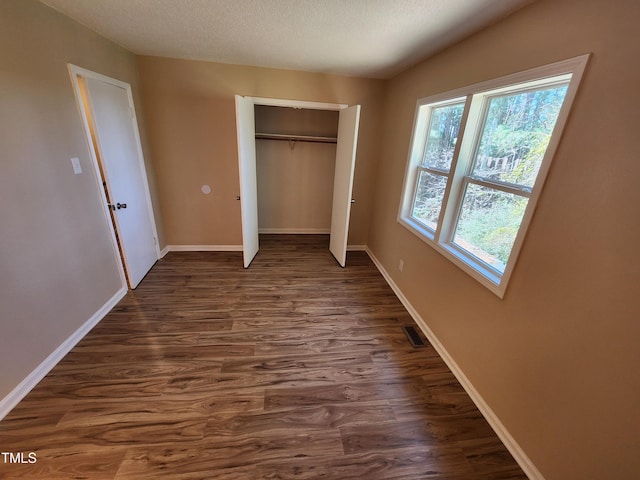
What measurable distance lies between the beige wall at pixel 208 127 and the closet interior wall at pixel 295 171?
73 cm

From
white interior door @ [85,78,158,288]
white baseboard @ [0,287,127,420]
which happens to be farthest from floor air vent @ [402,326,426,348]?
white interior door @ [85,78,158,288]

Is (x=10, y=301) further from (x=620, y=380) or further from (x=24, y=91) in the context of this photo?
(x=620, y=380)

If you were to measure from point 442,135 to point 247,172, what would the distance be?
6.97 ft

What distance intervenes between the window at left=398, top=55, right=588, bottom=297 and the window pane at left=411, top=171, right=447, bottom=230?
0.01 metres

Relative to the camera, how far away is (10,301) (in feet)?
5.00

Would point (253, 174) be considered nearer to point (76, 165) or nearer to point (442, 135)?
point (76, 165)

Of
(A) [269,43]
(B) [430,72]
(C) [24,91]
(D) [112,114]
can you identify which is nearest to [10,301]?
(C) [24,91]

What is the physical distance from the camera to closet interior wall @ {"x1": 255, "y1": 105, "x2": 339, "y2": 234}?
3.96 m

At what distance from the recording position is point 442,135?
2432 mm

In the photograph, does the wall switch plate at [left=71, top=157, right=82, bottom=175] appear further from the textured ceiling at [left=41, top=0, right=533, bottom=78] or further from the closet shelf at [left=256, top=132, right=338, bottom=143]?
the closet shelf at [left=256, top=132, right=338, bottom=143]

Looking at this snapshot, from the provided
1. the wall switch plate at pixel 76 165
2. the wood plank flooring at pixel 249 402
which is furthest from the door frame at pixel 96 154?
the wood plank flooring at pixel 249 402

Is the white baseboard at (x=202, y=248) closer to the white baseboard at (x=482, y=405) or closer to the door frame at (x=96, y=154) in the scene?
the door frame at (x=96, y=154)

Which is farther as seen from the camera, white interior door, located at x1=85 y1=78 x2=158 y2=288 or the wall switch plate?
white interior door, located at x1=85 y1=78 x2=158 y2=288

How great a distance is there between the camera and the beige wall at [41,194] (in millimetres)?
1515
